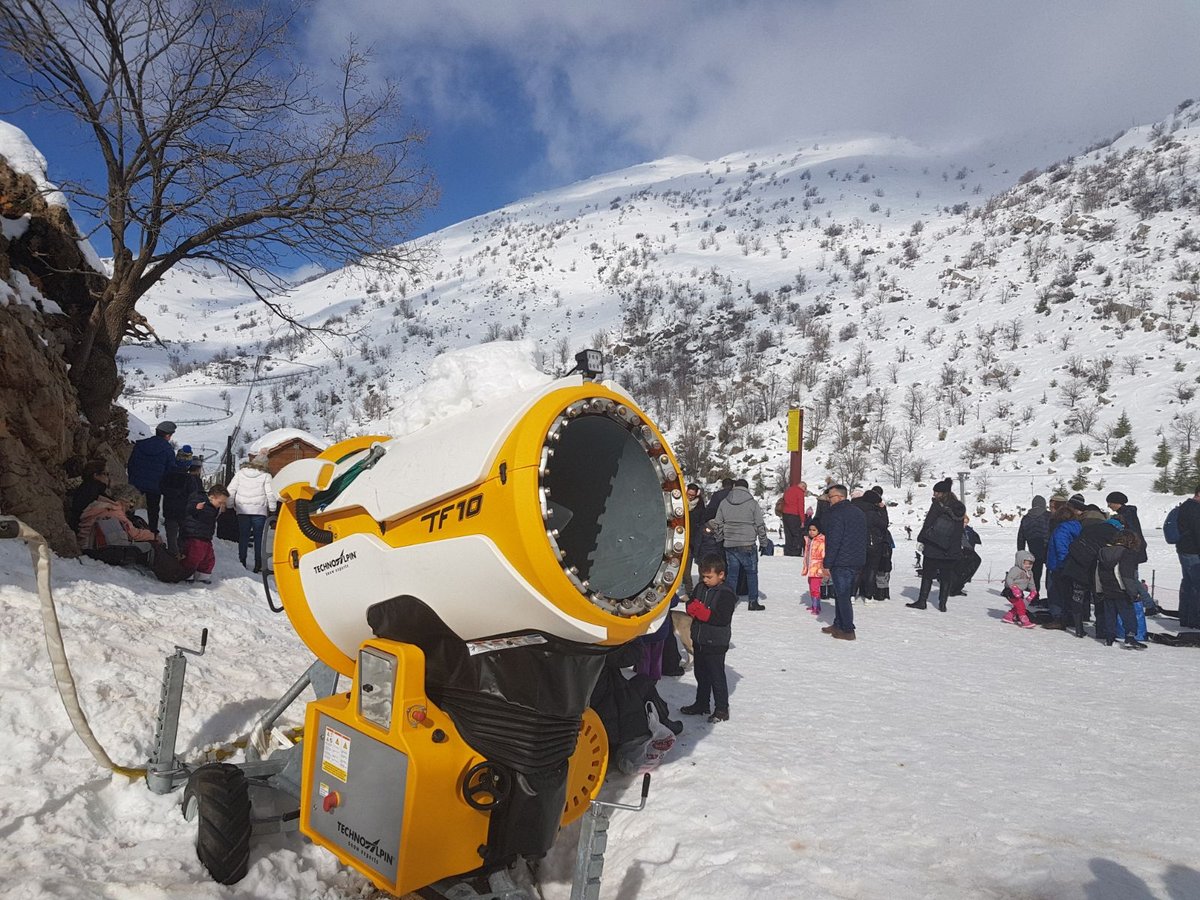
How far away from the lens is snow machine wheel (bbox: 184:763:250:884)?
3244mm

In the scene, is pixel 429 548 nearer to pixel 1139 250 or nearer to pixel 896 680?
pixel 896 680

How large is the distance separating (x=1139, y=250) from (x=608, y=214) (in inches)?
2445

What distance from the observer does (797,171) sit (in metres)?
94.8

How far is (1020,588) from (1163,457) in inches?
798

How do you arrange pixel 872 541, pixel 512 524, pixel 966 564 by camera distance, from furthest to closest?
1. pixel 966 564
2. pixel 872 541
3. pixel 512 524

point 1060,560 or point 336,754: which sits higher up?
point 1060,560

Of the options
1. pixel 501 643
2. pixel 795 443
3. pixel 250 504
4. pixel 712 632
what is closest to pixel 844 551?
pixel 712 632

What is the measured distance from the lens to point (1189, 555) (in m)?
10.0

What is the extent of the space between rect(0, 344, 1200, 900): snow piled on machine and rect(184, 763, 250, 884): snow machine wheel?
75 millimetres

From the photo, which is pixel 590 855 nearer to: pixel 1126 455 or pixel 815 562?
pixel 815 562

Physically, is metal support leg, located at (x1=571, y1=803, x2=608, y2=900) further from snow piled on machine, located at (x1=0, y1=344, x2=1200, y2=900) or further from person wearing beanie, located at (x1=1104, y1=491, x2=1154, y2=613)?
person wearing beanie, located at (x1=1104, y1=491, x2=1154, y2=613)

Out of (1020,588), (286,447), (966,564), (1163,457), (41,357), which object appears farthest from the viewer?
(1163,457)

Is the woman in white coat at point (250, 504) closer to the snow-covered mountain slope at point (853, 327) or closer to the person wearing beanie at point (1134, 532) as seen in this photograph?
the snow-covered mountain slope at point (853, 327)

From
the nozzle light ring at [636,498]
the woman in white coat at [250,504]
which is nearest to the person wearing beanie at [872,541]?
the woman in white coat at [250,504]
